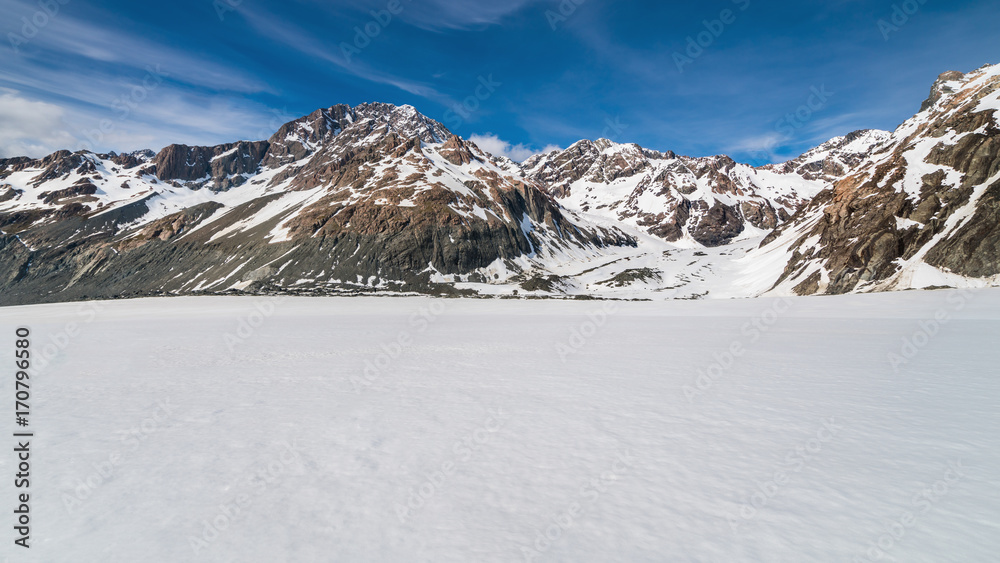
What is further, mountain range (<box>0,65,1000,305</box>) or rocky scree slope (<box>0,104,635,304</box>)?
rocky scree slope (<box>0,104,635,304</box>)

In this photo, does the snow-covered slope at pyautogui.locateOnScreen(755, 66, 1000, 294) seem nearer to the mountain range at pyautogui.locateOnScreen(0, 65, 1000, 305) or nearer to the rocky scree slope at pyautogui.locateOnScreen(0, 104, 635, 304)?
the mountain range at pyautogui.locateOnScreen(0, 65, 1000, 305)

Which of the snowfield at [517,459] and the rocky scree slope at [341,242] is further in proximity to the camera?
the rocky scree slope at [341,242]

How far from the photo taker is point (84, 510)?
198 inches

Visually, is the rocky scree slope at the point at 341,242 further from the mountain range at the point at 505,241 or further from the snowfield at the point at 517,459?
the snowfield at the point at 517,459

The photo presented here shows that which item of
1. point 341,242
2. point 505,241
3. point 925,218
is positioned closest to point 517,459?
point 925,218

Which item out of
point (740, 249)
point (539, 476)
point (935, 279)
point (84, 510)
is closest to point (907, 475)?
point (539, 476)

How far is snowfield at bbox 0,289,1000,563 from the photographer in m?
4.34

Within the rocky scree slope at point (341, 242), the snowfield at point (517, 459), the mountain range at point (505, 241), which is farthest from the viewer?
the rocky scree slope at point (341, 242)

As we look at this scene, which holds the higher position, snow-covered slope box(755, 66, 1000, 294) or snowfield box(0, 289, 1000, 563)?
snow-covered slope box(755, 66, 1000, 294)

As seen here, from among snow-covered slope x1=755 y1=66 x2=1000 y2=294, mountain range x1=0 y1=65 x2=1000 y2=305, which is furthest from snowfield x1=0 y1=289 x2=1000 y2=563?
mountain range x1=0 y1=65 x2=1000 y2=305

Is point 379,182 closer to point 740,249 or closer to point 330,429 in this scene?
point 740,249

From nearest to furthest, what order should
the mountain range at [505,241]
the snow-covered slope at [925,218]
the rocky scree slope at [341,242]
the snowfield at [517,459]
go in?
the snowfield at [517,459], the snow-covered slope at [925,218], the mountain range at [505,241], the rocky scree slope at [341,242]

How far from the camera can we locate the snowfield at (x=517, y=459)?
4.34 metres

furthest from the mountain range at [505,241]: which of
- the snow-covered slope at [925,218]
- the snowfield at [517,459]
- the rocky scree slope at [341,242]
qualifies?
the snowfield at [517,459]
